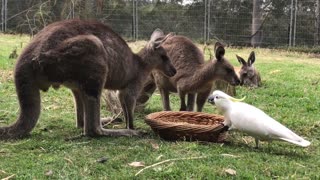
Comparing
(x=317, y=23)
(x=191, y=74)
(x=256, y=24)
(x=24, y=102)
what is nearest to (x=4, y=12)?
(x=256, y=24)

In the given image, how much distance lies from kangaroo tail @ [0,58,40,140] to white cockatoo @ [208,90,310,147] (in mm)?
1493

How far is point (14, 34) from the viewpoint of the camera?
1750 cm

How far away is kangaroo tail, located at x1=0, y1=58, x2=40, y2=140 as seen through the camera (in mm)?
4203

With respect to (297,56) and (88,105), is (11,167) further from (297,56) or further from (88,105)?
(297,56)

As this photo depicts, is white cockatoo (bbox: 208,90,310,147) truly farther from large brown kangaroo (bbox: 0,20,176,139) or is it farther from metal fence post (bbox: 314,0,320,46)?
metal fence post (bbox: 314,0,320,46)

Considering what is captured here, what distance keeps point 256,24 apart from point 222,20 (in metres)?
1.24

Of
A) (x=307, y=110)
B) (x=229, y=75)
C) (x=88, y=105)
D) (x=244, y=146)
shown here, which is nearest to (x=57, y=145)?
(x=88, y=105)

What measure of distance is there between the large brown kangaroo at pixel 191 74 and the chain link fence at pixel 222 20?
391 inches

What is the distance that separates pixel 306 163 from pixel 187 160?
0.89 metres

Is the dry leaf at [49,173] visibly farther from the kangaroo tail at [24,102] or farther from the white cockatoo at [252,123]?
the white cockatoo at [252,123]

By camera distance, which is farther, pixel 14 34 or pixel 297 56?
→ pixel 14 34

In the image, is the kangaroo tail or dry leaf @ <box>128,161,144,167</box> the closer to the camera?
dry leaf @ <box>128,161,144,167</box>

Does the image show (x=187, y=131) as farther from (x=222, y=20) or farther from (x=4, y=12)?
(x=4, y=12)

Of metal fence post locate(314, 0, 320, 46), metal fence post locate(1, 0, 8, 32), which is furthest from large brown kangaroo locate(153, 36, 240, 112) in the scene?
metal fence post locate(1, 0, 8, 32)
